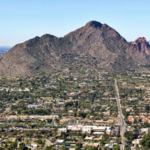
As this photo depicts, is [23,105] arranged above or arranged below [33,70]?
below

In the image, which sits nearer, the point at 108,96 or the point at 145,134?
the point at 145,134

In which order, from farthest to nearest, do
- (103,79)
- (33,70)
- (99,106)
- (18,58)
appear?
(18,58)
(33,70)
(103,79)
(99,106)

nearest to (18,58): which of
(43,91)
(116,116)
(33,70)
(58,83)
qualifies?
(33,70)

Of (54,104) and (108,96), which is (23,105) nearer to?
(54,104)

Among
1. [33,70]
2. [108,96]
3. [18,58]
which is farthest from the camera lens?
[18,58]

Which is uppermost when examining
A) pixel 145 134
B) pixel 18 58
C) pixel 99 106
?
pixel 18 58

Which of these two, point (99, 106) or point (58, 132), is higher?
point (99, 106)

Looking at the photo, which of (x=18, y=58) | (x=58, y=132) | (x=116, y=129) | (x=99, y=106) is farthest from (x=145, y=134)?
(x=18, y=58)

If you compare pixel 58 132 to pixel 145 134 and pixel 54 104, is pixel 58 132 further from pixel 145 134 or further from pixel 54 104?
pixel 54 104

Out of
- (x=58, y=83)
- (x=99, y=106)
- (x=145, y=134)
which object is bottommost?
(x=145, y=134)
